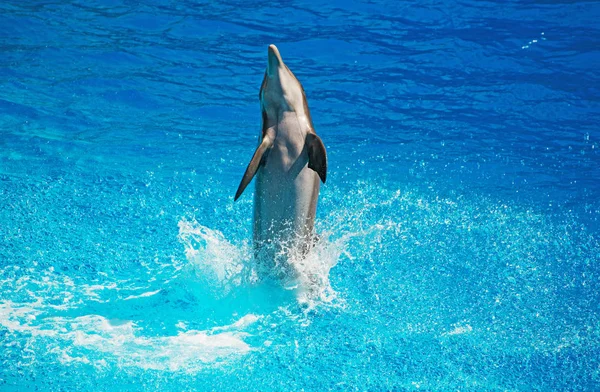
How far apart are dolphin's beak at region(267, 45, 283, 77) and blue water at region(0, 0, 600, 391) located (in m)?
1.64

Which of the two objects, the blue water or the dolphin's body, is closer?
the dolphin's body

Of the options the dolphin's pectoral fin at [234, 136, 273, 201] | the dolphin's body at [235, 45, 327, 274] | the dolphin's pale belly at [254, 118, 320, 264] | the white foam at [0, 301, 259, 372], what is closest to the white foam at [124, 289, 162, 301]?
the white foam at [0, 301, 259, 372]

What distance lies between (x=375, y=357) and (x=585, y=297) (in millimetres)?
3189

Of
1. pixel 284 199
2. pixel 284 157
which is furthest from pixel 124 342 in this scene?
pixel 284 157

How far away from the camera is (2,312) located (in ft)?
17.2

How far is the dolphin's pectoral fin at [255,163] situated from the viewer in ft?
15.5

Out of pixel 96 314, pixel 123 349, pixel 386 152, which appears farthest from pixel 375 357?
pixel 386 152

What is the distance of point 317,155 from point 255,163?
19.7 inches

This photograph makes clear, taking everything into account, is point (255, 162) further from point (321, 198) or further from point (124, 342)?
point (321, 198)

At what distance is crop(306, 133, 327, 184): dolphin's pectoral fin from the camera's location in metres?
4.73

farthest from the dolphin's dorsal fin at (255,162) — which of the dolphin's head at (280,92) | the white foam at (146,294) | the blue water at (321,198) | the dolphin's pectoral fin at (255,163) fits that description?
the white foam at (146,294)

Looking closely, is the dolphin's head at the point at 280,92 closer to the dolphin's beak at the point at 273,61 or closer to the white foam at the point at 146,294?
the dolphin's beak at the point at 273,61

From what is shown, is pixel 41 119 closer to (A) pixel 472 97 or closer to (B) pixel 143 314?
(B) pixel 143 314

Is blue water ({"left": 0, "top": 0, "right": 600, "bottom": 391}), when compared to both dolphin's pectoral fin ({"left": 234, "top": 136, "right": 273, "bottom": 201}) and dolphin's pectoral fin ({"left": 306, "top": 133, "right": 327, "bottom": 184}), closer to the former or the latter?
dolphin's pectoral fin ({"left": 234, "top": 136, "right": 273, "bottom": 201})
